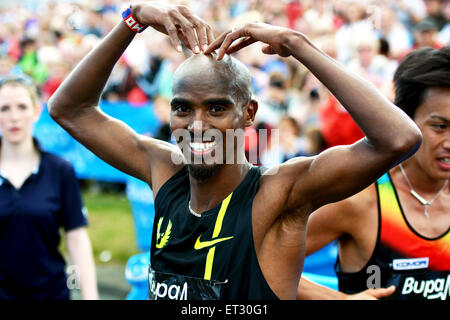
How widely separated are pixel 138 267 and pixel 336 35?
15.6 ft

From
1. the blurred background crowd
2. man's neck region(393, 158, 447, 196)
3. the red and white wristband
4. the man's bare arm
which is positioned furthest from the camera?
the blurred background crowd

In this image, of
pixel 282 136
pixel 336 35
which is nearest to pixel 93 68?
pixel 282 136

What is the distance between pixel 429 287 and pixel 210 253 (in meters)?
1.25

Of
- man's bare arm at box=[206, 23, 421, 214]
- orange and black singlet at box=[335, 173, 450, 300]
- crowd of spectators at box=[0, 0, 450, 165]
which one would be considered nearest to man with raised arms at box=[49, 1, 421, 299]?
man's bare arm at box=[206, 23, 421, 214]

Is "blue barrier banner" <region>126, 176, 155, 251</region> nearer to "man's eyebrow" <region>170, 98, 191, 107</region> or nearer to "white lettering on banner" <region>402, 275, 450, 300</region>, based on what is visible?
"white lettering on banner" <region>402, 275, 450, 300</region>

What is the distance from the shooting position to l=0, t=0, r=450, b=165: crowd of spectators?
645 centimetres

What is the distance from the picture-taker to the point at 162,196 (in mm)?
2662

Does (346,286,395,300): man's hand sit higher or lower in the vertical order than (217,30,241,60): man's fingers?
lower

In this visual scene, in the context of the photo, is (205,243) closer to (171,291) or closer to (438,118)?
(171,291)

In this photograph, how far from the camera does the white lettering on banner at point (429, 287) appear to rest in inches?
112

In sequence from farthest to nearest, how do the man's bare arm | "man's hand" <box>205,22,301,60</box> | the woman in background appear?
1. the woman in background
2. "man's hand" <box>205,22,301,60</box>
3. the man's bare arm

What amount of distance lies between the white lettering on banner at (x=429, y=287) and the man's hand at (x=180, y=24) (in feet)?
5.08

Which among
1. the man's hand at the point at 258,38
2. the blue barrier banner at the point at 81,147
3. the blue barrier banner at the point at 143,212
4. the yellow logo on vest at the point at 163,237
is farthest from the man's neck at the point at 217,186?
the blue barrier banner at the point at 81,147

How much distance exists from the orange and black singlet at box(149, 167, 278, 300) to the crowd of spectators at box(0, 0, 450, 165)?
312 centimetres
